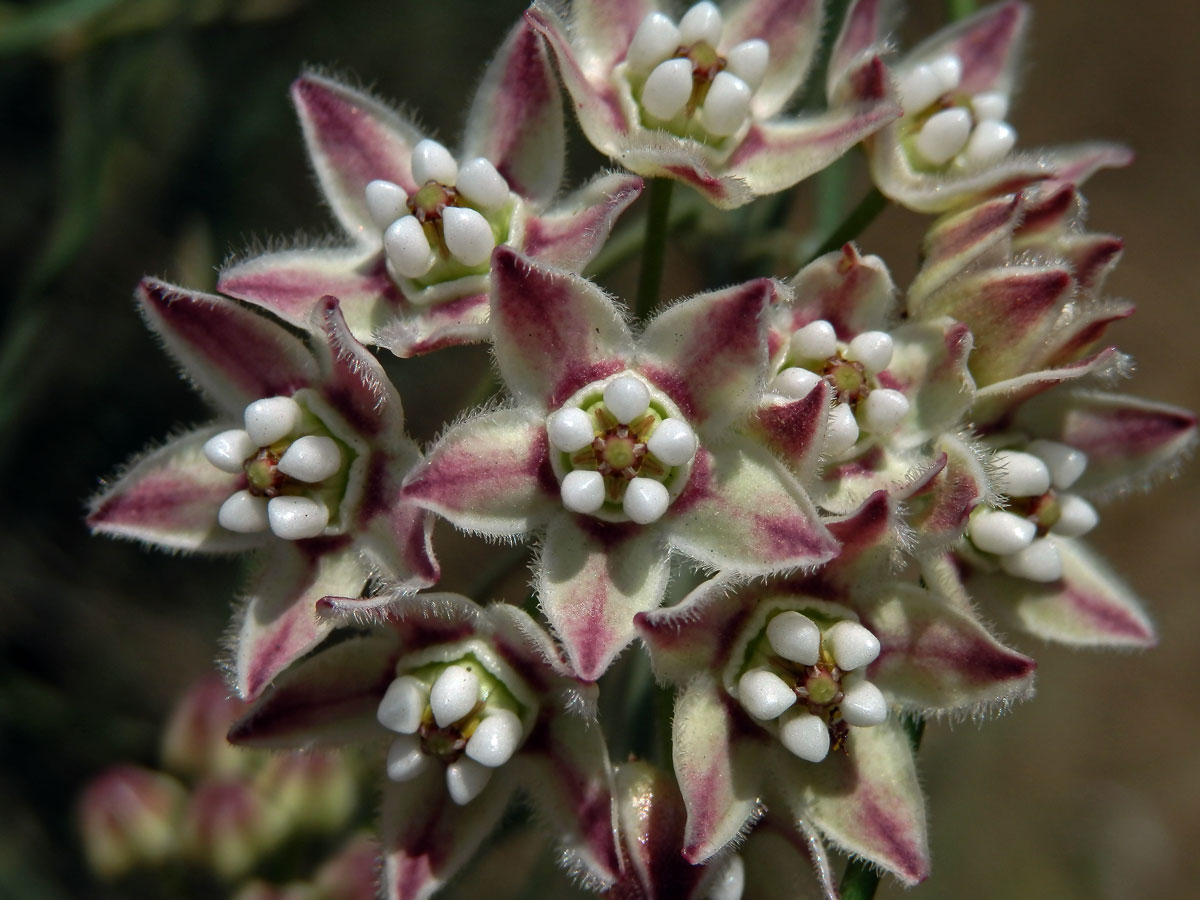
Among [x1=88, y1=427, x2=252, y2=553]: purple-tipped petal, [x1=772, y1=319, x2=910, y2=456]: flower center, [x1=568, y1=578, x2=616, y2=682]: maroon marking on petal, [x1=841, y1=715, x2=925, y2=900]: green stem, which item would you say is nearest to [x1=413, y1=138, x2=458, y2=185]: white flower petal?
[x1=88, y1=427, x2=252, y2=553]: purple-tipped petal

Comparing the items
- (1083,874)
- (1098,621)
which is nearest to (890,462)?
(1098,621)

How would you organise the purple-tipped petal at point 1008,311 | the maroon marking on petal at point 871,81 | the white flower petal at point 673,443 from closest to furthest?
the white flower petal at point 673,443, the purple-tipped petal at point 1008,311, the maroon marking on petal at point 871,81

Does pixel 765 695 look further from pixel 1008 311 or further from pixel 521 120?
pixel 521 120

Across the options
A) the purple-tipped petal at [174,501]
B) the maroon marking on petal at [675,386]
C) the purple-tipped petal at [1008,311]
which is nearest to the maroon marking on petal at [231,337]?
the purple-tipped petal at [174,501]

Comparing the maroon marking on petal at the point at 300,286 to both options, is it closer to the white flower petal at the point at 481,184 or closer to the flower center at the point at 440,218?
the flower center at the point at 440,218

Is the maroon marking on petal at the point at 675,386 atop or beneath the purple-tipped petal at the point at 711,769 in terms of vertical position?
atop

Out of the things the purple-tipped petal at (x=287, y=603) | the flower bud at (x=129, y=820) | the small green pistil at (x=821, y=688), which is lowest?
→ the flower bud at (x=129, y=820)
